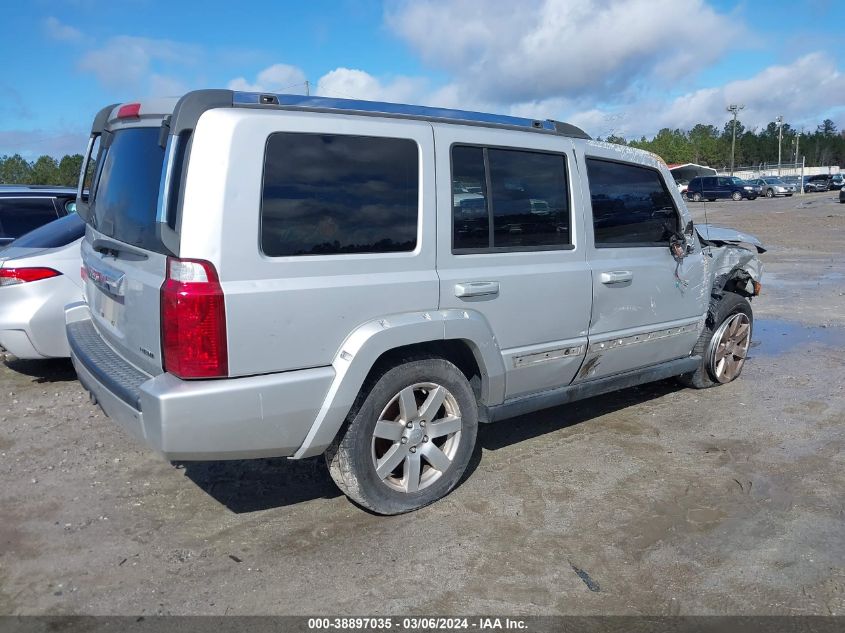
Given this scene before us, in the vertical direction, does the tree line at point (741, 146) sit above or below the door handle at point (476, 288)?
above

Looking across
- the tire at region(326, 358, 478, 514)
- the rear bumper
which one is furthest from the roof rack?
the tire at region(326, 358, 478, 514)

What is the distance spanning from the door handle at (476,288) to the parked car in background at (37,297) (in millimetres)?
3701

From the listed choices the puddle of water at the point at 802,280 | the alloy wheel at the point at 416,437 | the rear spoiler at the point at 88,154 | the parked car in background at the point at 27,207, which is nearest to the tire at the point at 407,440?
the alloy wheel at the point at 416,437

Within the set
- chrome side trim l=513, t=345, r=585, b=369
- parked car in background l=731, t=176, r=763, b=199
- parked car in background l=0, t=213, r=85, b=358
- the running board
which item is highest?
parked car in background l=731, t=176, r=763, b=199

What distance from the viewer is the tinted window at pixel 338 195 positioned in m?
3.31

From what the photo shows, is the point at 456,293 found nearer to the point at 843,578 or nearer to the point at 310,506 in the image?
the point at 310,506

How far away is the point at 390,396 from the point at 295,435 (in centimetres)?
54

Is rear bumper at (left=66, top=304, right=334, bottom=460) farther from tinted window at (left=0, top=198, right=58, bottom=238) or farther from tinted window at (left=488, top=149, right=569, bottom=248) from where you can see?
tinted window at (left=0, top=198, right=58, bottom=238)

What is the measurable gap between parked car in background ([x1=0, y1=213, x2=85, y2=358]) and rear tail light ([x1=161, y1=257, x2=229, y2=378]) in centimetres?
329

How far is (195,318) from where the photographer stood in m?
3.13

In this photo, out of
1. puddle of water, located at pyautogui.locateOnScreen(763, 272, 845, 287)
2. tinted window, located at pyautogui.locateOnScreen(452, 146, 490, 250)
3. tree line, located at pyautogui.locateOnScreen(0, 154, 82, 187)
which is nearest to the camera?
tinted window, located at pyautogui.locateOnScreen(452, 146, 490, 250)

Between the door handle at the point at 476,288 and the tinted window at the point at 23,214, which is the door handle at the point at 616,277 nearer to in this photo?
the door handle at the point at 476,288

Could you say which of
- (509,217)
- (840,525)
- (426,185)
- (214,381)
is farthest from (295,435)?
(840,525)

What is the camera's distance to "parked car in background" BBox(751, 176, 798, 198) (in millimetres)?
50219
